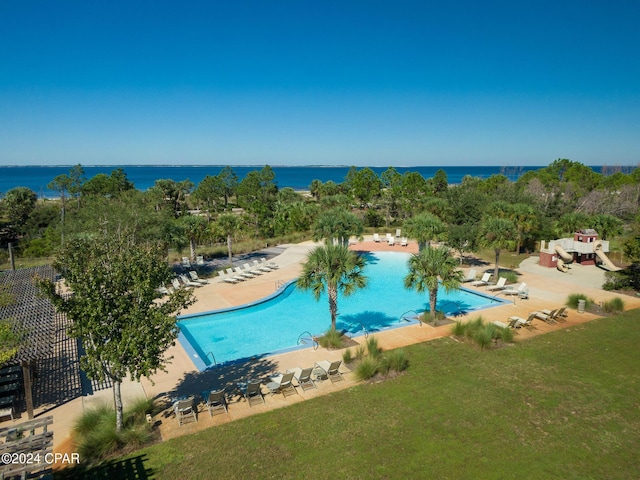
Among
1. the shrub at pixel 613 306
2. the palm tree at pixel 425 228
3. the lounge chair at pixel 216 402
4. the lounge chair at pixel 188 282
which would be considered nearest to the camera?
the lounge chair at pixel 216 402

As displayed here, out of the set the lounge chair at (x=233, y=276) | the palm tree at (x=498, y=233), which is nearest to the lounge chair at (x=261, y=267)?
the lounge chair at (x=233, y=276)

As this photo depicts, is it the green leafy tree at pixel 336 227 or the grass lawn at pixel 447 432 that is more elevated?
the green leafy tree at pixel 336 227

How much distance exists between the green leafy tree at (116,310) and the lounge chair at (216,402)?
2.08 metres

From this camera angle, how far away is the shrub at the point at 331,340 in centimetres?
1424

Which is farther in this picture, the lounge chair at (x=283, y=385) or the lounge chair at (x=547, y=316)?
the lounge chair at (x=547, y=316)

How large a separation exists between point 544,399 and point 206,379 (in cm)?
936

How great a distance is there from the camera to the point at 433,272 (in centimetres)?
1563

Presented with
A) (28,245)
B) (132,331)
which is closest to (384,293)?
(132,331)

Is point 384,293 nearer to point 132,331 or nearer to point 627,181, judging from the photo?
point 132,331

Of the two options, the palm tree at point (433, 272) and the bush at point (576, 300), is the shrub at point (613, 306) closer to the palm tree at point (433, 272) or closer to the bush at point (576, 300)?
the bush at point (576, 300)

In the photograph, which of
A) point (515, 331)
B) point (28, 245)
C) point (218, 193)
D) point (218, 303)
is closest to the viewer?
point (515, 331)

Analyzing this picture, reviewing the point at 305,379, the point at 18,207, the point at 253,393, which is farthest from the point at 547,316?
the point at 18,207

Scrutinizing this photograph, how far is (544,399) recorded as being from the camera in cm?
1032

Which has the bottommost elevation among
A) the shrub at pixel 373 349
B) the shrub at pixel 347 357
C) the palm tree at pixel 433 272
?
the shrub at pixel 347 357
